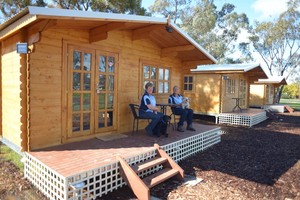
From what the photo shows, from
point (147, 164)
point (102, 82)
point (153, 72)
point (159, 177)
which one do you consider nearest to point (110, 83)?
point (102, 82)

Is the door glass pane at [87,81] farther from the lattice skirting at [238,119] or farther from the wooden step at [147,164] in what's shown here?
the lattice skirting at [238,119]

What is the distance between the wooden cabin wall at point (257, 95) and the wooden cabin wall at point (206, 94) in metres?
9.15

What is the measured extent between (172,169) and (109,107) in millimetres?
2021

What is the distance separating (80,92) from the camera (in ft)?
14.2

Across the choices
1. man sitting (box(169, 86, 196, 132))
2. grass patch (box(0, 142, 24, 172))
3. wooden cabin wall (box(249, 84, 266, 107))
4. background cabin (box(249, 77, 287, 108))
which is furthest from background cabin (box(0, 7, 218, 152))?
wooden cabin wall (box(249, 84, 266, 107))

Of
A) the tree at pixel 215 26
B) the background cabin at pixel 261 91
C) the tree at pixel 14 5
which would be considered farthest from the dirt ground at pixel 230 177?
the tree at pixel 215 26

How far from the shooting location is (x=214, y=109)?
1056 centimetres

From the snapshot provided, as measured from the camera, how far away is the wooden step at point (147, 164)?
3.35 metres

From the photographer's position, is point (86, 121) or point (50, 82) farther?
point (86, 121)

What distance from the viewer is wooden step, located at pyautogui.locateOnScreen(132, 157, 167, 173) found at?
335cm

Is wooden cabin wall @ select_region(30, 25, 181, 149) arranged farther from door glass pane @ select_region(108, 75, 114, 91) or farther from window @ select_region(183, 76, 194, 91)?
window @ select_region(183, 76, 194, 91)

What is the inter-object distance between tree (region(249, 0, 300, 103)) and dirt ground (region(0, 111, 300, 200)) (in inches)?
796

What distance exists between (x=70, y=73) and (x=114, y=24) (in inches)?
47.8

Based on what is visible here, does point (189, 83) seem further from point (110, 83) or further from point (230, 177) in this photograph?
point (230, 177)
